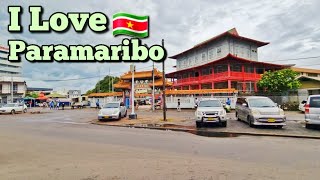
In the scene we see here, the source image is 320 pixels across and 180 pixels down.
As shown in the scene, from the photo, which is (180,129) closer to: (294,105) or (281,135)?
(281,135)

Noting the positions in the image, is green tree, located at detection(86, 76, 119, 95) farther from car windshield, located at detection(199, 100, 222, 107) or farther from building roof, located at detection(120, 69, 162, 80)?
car windshield, located at detection(199, 100, 222, 107)

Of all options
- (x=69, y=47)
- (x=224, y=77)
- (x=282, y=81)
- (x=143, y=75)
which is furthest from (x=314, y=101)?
(x=143, y=75)

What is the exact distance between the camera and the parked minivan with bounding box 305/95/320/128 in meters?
12.9

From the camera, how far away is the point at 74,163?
21.9 ft

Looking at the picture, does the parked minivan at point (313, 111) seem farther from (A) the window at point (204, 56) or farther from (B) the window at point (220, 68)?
(A) the window at point (204, 56)

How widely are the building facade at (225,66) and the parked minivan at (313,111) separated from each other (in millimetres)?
23116

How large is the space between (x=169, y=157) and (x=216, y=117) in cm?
761

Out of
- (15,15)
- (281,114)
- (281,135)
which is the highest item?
(15,15)

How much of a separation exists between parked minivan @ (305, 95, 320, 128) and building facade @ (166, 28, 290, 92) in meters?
23.1

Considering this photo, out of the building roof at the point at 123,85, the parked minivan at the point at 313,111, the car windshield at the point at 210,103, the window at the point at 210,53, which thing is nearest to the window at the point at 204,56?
the window at the point at 210,53

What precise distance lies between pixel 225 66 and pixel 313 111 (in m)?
26.8

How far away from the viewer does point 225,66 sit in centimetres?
3938

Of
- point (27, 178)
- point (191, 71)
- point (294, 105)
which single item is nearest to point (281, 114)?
point (27, 178)

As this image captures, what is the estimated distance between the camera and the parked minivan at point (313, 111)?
12922 millimetres
